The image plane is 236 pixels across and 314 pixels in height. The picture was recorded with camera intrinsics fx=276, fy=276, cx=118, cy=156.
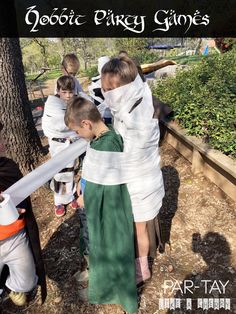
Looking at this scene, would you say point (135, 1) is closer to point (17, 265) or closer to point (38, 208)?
point (38, 208)

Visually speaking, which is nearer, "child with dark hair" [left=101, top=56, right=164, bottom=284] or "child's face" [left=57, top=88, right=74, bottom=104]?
"child with dark hair" [left=101, top=56, right=164, bottom=284]

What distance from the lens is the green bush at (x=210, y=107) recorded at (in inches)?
157

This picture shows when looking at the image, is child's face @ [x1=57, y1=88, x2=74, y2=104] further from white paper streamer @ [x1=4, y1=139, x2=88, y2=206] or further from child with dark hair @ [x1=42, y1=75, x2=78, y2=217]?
white paper streamer @ [x1=4, y1=139, x2=88, y2=206]

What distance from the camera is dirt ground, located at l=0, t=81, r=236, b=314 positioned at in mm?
2742

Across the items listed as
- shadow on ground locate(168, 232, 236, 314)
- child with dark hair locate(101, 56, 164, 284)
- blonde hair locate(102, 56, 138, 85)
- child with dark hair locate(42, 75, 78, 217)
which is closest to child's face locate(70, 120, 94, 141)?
child with dark hair locate(101, 56, 164, 284)

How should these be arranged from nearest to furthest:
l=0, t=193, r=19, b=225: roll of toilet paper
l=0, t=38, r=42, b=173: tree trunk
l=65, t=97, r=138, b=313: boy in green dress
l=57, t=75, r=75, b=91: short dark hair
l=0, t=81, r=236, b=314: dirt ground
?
l=0, t=193, r=19, b=225: roll of toilet paper → l=65, t=97, r=138, b=313: boy in green dress → l=0, t=81, r=236, b=314: dirt ground → l=57, t=75, r=75, b=91: short dark hair → l=0, t=38, r=42, b=173: tree trunk

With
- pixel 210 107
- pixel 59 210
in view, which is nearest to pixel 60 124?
pixel 59 210

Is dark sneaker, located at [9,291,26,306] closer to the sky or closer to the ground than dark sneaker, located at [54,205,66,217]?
closer to the sky

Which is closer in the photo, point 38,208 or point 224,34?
point 38,208

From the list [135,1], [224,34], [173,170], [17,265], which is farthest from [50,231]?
[135,1]

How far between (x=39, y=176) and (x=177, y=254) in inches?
74.1

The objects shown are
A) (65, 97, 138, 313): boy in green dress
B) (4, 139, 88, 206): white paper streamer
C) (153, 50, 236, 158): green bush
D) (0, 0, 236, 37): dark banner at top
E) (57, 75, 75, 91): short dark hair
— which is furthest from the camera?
(0, 0, 236, 37): dark banner at top

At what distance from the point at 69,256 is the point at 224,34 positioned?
646 inches

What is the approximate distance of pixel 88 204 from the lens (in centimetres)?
222
